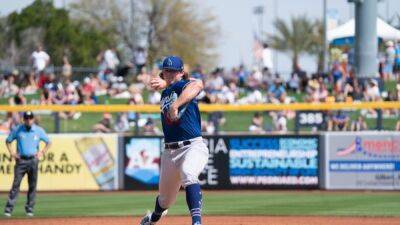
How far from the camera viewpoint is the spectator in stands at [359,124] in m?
23.9

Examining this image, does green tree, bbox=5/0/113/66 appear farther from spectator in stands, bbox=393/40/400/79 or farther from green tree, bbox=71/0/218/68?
spectator in stands, bbox=393/40/400/79

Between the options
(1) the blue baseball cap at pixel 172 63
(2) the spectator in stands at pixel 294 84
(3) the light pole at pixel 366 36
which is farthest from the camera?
(2) the spectator in stands at pixel 294 84

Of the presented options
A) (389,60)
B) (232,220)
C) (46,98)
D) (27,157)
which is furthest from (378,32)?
(232,220)

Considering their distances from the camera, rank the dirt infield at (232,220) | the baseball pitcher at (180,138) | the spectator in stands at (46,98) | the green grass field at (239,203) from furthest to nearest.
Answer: the spectator in stands at (46,98) → the green grass field at (239,203) → the dirt infield at (232,220) → the baseball pitcher at (180,138)

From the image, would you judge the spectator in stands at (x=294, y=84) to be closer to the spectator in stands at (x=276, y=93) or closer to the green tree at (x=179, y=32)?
the spectator in stands at (x=276, y=93)

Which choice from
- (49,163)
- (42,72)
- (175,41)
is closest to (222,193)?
(49,163)

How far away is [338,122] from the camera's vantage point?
24109mm

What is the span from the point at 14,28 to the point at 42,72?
22875 millimetres

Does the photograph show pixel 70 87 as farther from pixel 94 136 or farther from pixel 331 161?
pixel 331 161

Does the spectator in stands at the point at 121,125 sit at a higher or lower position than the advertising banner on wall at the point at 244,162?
higher

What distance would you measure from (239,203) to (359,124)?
539 centimetres

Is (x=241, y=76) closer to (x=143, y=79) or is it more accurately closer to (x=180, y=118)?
(x=143, y=79)

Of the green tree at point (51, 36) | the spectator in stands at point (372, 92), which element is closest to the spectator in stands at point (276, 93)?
Answer: the spectator in stands at point (372, 92)

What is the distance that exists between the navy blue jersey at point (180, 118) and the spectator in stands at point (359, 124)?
12.6m
